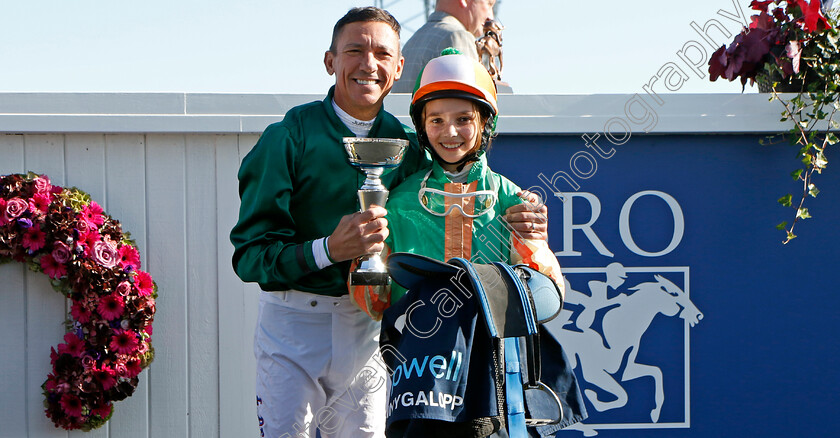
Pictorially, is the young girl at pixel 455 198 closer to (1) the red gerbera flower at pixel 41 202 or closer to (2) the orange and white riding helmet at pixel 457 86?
(2) the orange and white riding helmet at pixel 457 86

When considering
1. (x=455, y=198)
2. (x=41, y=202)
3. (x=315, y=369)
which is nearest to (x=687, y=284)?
(x=455, y=198)

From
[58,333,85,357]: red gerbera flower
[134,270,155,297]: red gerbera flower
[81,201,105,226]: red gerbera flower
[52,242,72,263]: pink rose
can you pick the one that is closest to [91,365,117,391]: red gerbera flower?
[58,333,85,357]: red gerbera flower

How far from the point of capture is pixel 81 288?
3.33 m

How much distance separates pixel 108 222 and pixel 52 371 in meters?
0.71

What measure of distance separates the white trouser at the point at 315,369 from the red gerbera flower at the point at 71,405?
126 cm

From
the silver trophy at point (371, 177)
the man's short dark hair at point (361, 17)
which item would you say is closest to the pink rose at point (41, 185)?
the man's short dark hair at point (361, 17)

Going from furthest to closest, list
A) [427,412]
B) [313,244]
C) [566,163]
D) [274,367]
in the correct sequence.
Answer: [566,163] → [274,367] → [313,244] → [427,412]

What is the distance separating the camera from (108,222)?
3383 mm

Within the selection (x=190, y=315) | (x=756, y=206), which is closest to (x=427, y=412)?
(x=190, y=315)

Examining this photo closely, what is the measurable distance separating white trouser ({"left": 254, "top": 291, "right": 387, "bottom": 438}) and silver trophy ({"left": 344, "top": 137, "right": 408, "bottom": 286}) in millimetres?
335

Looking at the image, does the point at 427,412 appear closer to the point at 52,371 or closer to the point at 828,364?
the point at 52,371

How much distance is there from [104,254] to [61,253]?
18 cm

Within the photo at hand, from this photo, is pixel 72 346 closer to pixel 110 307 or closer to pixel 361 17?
pixel 110 307

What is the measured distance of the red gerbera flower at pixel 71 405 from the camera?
3.32 metres
